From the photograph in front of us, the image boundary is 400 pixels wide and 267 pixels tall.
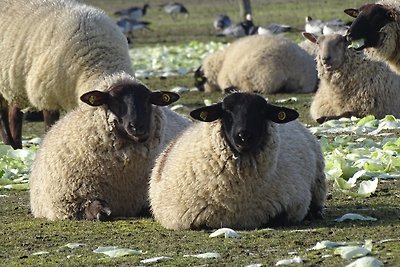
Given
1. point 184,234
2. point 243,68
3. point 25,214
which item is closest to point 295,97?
point 243,68

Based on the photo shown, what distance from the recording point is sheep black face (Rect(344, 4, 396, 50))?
29.9ft

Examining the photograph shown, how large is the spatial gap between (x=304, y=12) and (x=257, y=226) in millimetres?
33755

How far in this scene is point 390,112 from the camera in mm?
13602

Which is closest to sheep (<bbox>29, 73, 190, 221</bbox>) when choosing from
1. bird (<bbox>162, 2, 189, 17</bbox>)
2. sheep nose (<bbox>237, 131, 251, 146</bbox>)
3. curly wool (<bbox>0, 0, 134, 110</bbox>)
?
sheep nose (<bbox>237, 131, 251, 146</bbox>)

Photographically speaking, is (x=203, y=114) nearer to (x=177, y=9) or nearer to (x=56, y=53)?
(x=56, y=53)

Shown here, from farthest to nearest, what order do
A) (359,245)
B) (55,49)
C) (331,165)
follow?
(55,49), (331,165), (359,245)

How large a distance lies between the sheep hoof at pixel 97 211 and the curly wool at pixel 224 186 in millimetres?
476

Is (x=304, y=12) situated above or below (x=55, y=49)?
below

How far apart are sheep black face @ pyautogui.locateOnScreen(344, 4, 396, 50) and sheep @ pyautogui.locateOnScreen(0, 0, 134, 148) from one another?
9.67 feet

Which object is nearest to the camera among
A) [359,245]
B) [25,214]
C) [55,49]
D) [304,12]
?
A: [359,245]

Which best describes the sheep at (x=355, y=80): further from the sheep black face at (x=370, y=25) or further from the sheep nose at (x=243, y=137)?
the sheep nose at (x=243, y=137)

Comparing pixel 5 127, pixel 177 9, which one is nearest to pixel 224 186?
pixel 5 127

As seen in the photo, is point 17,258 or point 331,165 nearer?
point 17,258

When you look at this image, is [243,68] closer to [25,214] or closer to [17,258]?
[25,214]
